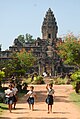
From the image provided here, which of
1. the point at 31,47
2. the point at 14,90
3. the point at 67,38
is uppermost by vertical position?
the point at 31,47

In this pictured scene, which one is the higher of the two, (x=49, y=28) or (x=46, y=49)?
(x=49, y=28)

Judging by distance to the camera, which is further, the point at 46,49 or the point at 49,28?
the point at 49,28

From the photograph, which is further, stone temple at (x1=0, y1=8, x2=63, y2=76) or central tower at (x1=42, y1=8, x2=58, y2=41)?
central tower at (x1=42, y1=8, x2=58, y2=41)

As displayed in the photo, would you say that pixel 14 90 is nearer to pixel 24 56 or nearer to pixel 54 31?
pixel 24 56

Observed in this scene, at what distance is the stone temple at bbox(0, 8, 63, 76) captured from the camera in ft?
206

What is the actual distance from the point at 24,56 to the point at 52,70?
11270mm

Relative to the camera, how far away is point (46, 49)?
66.4 meters

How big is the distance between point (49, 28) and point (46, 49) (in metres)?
5.06

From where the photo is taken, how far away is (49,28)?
226 feet

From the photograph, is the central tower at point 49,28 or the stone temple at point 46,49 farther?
the central tower at point 49,28

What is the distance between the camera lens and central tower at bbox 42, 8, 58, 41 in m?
68.8

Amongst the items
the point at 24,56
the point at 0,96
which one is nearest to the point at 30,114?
the point at 0,96

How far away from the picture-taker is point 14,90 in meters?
16.0

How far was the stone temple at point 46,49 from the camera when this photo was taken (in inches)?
2467
